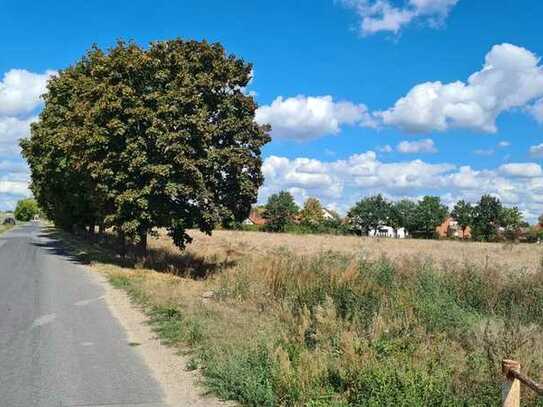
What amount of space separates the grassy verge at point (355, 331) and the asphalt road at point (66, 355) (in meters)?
0.90

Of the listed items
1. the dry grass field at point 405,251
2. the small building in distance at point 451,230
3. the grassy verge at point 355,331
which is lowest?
the grassy verge at point 355,331

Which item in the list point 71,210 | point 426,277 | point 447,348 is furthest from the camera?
point 71,210

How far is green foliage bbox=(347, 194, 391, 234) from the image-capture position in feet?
449

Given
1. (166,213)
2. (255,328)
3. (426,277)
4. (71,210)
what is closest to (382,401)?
(255,328)

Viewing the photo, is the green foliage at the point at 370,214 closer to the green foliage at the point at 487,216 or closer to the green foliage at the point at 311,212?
the green foliage at the point at 311,212

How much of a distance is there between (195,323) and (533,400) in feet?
19.9

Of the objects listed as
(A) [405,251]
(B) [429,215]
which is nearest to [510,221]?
(B) [429,215]

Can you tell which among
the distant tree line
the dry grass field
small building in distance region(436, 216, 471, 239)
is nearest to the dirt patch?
the dry grass field

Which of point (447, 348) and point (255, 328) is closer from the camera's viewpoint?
point (447, 348)

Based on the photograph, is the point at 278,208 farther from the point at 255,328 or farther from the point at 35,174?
the point at 255,328

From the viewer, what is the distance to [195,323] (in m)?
10.5

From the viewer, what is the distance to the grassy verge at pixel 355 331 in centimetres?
648

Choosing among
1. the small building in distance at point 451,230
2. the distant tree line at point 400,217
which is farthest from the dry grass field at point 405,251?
the small building in distance at point 451,230

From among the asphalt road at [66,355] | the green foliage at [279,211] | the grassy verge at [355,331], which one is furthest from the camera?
the green foliage at [279,211]
